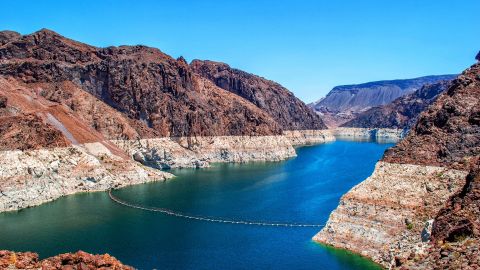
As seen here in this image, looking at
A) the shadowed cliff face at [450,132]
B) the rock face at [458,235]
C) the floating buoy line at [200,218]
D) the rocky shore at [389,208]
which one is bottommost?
the floating buoy line at [200,218]

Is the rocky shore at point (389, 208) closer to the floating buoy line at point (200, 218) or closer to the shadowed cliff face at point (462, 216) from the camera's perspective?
the floating buoy line at point (200, 218)

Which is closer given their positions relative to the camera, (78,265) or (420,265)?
(420,265)

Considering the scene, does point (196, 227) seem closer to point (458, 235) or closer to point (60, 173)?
point (60, 173)

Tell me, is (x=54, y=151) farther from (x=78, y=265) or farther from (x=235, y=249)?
(x=78, y=265)

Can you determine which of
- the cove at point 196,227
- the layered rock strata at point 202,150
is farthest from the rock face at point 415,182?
the layered rock strata at point 202,150

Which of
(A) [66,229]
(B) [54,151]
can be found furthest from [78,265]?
(B) [54,151]

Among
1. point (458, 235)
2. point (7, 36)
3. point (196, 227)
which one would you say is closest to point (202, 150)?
point (7, 36)
